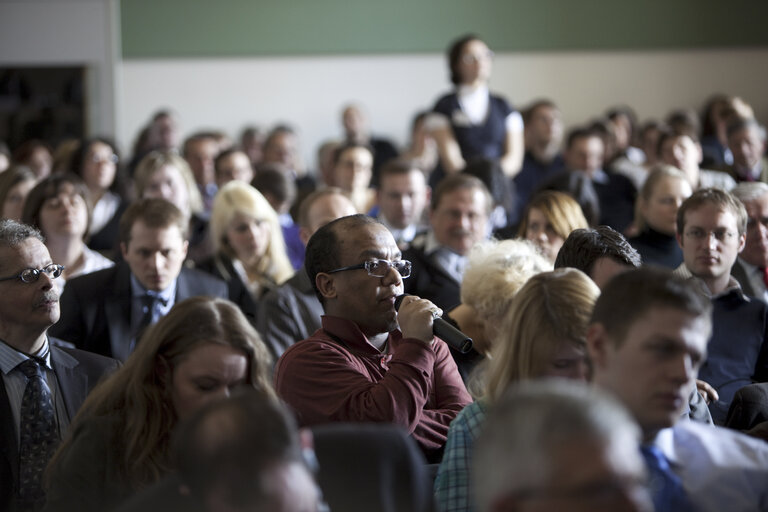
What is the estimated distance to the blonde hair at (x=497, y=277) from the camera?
9.74ft

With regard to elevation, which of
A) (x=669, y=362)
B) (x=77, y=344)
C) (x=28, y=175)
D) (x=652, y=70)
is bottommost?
(x=77, y=344)

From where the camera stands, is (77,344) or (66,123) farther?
(66,123)

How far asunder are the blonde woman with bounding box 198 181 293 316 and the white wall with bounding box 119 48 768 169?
562 cm

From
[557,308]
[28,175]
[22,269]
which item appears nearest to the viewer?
[557,308]

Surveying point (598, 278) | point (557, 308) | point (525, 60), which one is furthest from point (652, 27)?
point (557, 308)

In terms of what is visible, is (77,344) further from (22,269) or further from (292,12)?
(292,12)

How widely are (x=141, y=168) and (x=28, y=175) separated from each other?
0.56 meters

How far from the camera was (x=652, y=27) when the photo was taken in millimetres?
10070

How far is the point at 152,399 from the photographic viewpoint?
210 centimetres

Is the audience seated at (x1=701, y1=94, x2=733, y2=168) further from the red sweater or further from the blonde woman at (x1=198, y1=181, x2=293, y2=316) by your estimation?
the red sweater

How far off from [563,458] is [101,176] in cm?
491

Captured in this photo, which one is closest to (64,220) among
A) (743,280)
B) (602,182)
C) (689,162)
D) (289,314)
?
(289,314)

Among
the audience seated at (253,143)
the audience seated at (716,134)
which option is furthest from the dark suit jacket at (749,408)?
the audience seated at (253,143)

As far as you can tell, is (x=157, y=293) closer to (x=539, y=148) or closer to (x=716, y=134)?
(x=539, y=148)
